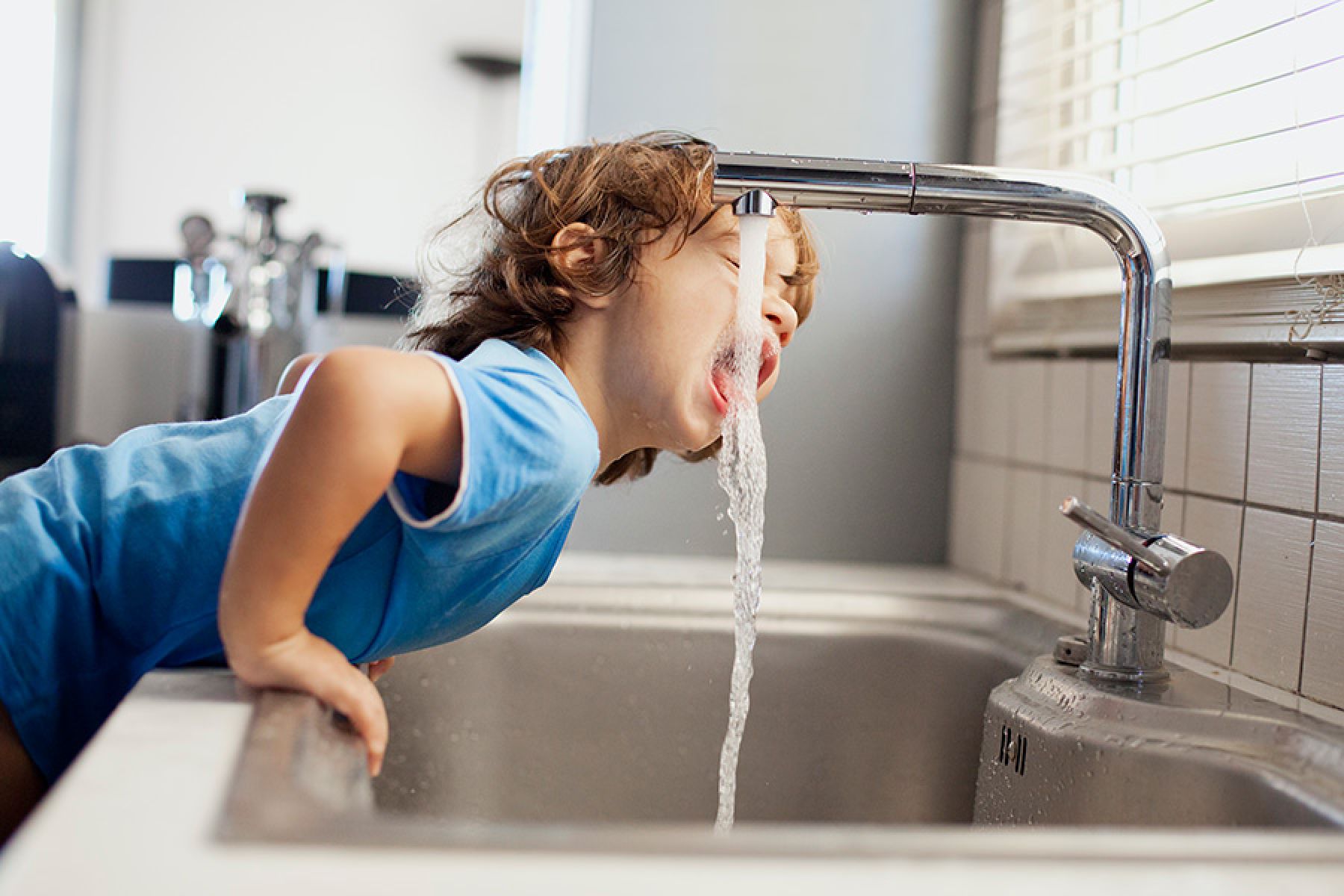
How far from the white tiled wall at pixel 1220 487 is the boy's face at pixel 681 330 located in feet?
1.03

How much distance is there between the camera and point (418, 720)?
97 centimetres

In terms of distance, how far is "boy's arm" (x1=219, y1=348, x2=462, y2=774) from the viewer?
538mm

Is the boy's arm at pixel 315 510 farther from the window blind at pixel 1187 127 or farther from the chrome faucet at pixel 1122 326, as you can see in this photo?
the window blind at pixel 1187 127

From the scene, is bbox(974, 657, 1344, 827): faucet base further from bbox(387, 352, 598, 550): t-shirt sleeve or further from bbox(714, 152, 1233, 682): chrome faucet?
bbox(387, 352, 598, 550): t-shirt sleeve

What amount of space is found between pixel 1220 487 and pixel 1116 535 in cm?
21

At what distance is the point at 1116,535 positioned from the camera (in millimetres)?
688

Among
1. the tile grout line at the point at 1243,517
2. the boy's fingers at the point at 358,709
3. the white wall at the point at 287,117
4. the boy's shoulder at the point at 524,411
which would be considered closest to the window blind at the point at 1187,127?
the tile grout line at the point at 1243,517

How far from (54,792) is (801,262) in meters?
0.63

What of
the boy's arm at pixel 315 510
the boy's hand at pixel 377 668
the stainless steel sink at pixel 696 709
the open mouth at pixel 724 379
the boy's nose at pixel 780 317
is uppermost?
the boy's nose at pixel 780 317

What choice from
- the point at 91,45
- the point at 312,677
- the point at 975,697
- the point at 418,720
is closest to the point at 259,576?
the point at 312,677

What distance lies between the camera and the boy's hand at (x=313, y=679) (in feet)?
1.78

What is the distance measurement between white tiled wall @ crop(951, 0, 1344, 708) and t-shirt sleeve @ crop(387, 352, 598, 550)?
441mm

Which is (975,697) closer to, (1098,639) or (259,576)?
(1098,639)

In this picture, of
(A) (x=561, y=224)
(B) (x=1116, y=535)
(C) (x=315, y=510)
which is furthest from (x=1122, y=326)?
(C) (x=315, y=510)
